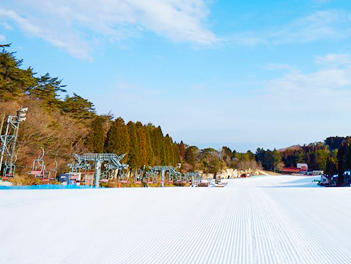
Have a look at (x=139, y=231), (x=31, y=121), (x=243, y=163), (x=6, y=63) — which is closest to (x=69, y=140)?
(x=31, y=121)

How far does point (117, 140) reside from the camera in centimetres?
2748

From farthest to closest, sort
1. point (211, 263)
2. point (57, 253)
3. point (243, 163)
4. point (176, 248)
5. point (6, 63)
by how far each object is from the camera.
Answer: point (243, 163), point (6, 63), point (176, 248), point (57, 253), point (211, 263)

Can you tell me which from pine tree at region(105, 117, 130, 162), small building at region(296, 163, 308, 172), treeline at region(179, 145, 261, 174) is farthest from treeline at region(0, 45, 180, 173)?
small building at region(296, 163, 308, 172)

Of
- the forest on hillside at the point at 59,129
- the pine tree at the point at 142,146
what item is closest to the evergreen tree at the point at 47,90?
the forest on hillside at the point at 59,129

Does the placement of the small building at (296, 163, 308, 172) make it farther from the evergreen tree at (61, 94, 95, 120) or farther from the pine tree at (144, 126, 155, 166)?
the evergreen tree at (61, 94, 95, 120)

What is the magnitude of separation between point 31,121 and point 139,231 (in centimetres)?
1842

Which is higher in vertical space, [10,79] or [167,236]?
[10,79]

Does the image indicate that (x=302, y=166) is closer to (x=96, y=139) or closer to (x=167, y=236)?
(x=96, y=139)

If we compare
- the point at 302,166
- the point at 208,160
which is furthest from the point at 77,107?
the point at 302,166

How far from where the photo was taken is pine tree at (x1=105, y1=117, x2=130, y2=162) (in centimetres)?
2729

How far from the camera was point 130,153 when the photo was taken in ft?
96.5

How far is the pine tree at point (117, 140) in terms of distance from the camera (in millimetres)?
27289

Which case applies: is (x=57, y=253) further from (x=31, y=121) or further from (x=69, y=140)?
(x=69, y=140)

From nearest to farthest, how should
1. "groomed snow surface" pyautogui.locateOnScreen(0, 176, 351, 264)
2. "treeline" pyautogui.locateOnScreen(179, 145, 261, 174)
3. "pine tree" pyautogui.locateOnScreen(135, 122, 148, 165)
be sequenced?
"groomed snow surface" pyautogui.locateOnScreen(0, 176, 351, 264) → "pine tree" pyautogui.locateOnScreen(135, 122, 148, 165) → "treeline" pyautogui.locateOnScreen(179, 145, 261, 174)
